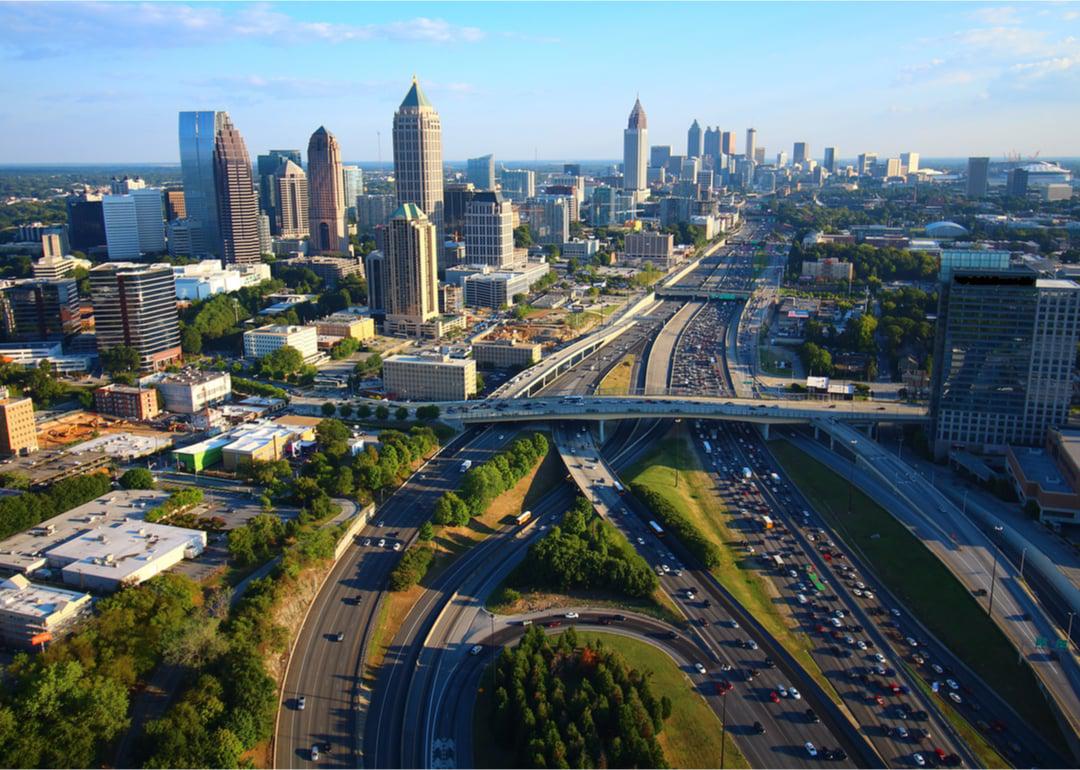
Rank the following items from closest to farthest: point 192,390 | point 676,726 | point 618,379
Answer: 1. point 676,726
2. point 192,390
3. point 618,379

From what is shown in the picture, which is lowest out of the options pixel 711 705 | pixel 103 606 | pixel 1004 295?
pixel 711 705

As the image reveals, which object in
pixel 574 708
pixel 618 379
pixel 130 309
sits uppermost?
pixel 130 309

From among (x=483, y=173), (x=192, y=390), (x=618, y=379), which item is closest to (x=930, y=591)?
(x=618, y=379)

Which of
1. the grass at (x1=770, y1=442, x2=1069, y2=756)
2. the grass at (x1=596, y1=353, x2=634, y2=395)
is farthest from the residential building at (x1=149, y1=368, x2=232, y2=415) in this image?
the grass at (x1=770, y1=442, x2=1069, y2=756)

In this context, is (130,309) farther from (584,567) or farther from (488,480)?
(584,567)

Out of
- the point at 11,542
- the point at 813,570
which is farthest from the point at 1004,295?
the point at 11,542

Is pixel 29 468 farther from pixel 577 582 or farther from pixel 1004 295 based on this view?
pixel 1004 295

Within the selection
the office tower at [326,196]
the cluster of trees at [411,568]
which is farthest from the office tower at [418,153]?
the cluster of trees at [411,568]
